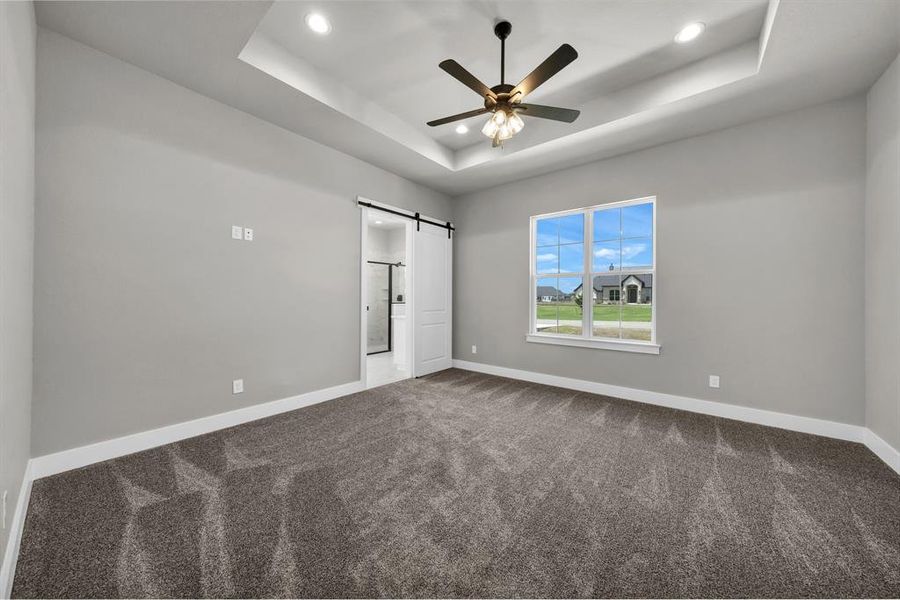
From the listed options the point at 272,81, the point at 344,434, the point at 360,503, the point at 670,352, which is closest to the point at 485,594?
the point at 360,503

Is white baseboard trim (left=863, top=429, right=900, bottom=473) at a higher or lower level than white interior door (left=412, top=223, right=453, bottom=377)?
lower

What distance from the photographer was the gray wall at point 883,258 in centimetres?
227

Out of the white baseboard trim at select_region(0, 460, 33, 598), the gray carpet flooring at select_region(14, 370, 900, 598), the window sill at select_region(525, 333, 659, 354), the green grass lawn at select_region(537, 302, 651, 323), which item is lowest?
the gray carpet flooring at select_region(14, 370, 900, 598)

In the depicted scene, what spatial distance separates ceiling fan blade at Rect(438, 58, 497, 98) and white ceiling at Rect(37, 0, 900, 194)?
471 millimetres

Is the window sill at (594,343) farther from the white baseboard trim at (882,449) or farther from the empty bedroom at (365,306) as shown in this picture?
the white baseboard trim at (882,449)

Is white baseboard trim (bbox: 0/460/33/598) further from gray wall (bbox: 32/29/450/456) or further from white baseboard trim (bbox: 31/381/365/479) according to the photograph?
gray wall (bbox: 32/29/450/456)

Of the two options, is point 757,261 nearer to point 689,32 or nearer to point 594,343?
point 594,343

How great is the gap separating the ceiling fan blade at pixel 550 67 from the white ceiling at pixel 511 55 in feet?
1.51

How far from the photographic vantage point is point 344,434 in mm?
2799

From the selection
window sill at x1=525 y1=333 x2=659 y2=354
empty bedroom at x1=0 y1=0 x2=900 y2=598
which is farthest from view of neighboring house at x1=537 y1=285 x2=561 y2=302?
window sill at x1=525 y1=333 x2=659 y2=354

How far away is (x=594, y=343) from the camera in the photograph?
4.04 meters

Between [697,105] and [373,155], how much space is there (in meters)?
3.17

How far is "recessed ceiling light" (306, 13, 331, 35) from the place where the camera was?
229 cm

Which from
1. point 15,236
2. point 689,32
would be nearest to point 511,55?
point 689,32
